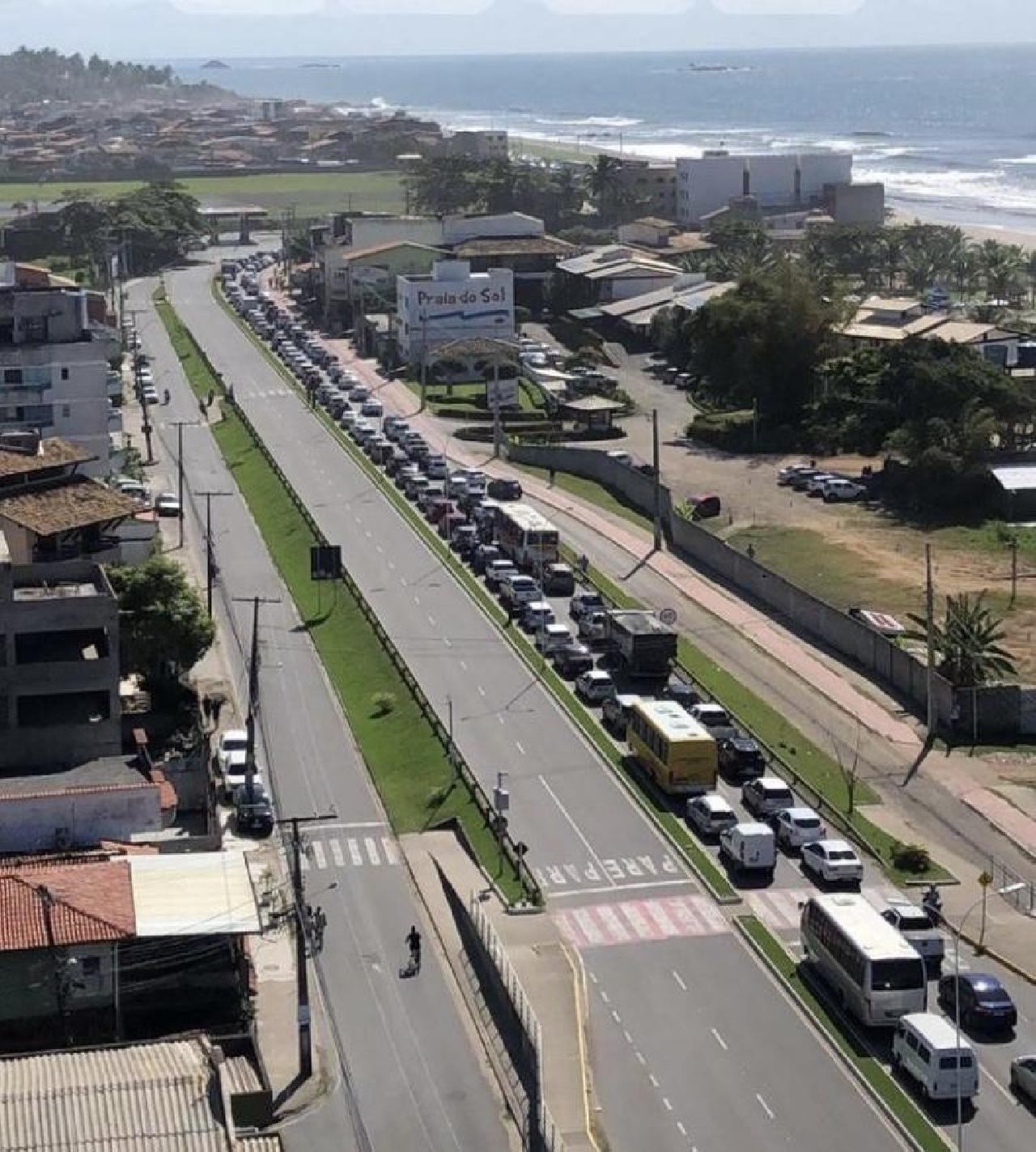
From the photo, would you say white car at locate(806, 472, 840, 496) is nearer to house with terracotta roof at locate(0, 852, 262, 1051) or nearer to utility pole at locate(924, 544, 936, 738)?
utility pole at locate(924, 544, 936, 738)

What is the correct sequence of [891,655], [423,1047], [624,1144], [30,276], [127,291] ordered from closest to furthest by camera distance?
[624,1144] → [423,1047] → [891,655] → [30,276] → [127,291]

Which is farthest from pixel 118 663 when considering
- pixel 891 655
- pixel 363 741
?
pixel 891 655

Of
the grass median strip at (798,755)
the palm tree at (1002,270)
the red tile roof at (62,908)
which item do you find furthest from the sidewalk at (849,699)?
the palm tree at (1002,270)

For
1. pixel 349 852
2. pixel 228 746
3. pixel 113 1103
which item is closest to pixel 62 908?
pixel 113 1103

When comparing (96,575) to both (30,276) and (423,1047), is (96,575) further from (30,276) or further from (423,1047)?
(30,276)

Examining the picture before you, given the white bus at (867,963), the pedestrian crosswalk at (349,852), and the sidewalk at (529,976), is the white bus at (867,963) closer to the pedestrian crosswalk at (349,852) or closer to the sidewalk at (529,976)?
the sidewalk at (529,976)

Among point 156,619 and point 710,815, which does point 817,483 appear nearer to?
point 156,619

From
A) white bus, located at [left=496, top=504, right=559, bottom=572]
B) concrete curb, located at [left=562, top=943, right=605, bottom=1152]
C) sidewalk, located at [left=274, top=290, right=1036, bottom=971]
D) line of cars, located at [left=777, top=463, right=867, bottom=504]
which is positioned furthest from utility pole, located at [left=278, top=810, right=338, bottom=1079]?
line of cars, located at [left=777, top=463, right=867, bottom=504]
